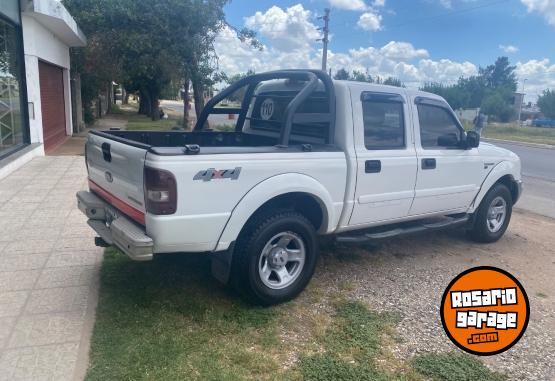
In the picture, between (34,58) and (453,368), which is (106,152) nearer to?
(453,368)

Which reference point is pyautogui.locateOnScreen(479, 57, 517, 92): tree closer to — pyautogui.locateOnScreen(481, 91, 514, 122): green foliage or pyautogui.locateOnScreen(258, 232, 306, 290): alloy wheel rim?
pyautogui.locateOnScreen(481, 91, 514, 122): green foliage

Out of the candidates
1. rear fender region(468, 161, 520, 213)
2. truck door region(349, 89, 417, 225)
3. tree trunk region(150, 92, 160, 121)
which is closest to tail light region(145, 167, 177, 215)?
truck door region(349, 89, 417, 225)

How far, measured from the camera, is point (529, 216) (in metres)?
8.17

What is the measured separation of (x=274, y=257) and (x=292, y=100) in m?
1.44

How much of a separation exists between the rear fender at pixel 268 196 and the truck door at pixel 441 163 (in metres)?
1.37

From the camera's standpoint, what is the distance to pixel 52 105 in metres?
14.5

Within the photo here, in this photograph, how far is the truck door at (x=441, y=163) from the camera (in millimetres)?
5027

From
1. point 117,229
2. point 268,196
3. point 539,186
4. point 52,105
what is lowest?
point 539,186

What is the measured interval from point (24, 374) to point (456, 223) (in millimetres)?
4585

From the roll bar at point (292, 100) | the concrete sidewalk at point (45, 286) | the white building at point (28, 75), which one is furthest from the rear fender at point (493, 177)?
the white building at point (28, 75)

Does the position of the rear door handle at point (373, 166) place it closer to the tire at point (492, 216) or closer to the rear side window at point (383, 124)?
the rear side window at point (383, 124)

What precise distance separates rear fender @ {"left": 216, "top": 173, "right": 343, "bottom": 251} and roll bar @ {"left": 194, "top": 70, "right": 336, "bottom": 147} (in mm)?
352

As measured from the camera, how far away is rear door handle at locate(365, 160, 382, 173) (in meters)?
4.44

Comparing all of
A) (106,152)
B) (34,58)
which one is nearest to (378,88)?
(106,152)
